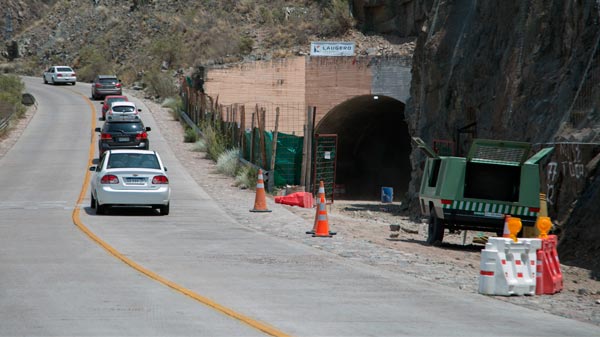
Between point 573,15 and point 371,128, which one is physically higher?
point 573,15

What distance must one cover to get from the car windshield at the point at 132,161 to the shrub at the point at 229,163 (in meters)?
11.5

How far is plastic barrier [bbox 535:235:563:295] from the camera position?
1339 centimetres

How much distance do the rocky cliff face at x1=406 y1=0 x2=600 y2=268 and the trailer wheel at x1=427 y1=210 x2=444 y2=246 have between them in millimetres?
2628

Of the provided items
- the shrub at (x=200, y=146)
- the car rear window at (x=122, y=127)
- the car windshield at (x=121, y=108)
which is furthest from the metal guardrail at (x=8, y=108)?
the car rear window at (x=122, y=127)

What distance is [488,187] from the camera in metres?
20.4

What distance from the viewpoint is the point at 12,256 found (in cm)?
1578

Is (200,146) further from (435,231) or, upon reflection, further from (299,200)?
(435,231)

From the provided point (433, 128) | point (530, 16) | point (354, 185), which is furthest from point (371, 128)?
point (530, 16)

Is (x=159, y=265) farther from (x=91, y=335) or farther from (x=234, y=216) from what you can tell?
(x=234, y=216)

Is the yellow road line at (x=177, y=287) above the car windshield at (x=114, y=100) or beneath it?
above

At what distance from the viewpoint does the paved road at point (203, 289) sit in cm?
1001

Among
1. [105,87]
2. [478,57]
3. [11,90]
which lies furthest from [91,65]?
[478,57]

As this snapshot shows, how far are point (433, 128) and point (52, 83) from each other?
53.8 meters

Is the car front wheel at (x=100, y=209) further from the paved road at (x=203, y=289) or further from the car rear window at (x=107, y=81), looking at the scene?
the car rear window at (x=107, y=81)
